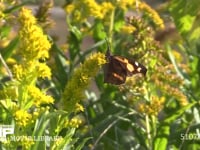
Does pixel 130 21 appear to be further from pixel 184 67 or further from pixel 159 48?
pixel 184 67

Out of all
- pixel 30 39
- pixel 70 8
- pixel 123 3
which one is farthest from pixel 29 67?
pixel 123 3

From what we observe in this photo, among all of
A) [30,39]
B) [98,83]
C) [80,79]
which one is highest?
[30,39]

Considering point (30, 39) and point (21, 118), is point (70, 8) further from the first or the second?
point (21, 118)

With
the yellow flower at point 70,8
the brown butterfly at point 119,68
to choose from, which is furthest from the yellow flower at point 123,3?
the brown butterfly at point 119,68

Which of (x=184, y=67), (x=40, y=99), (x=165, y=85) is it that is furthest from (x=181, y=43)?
(x=40, y=99)

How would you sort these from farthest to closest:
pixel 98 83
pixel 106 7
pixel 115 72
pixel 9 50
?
1. pixel 98 83
2. pixel 106 7
3. pixel 9 50
4. pixel 115 72

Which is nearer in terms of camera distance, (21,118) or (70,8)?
(21,118)

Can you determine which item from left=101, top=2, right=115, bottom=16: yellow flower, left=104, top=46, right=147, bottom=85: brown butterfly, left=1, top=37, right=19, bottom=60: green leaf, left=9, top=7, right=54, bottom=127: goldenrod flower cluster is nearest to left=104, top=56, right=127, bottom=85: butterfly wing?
left=104, top=46, right=147, bottom=85: brown butterfly
